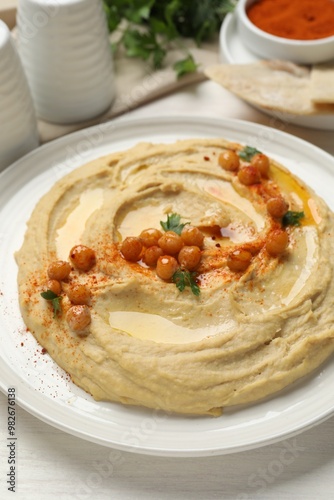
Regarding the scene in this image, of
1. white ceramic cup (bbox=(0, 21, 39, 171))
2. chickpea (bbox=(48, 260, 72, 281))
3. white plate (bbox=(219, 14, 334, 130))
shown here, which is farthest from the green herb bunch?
chickpea (bbox=(48, 260, 72, 281))

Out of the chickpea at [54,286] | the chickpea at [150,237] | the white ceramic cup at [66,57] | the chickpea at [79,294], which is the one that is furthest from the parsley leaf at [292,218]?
the white ceramic cup at [66,57]

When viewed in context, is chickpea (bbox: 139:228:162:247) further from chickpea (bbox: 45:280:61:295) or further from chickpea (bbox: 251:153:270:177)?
chickpea (bbox: 251:153:270:177)

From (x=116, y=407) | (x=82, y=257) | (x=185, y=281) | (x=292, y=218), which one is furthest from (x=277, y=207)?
(x=116, y=407)

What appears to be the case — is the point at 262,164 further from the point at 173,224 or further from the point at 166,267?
the point at 166,267

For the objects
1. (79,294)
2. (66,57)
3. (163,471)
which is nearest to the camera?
(163,471)

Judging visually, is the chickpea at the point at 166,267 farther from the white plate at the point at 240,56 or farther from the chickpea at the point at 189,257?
the white plate at the point at 240,56
